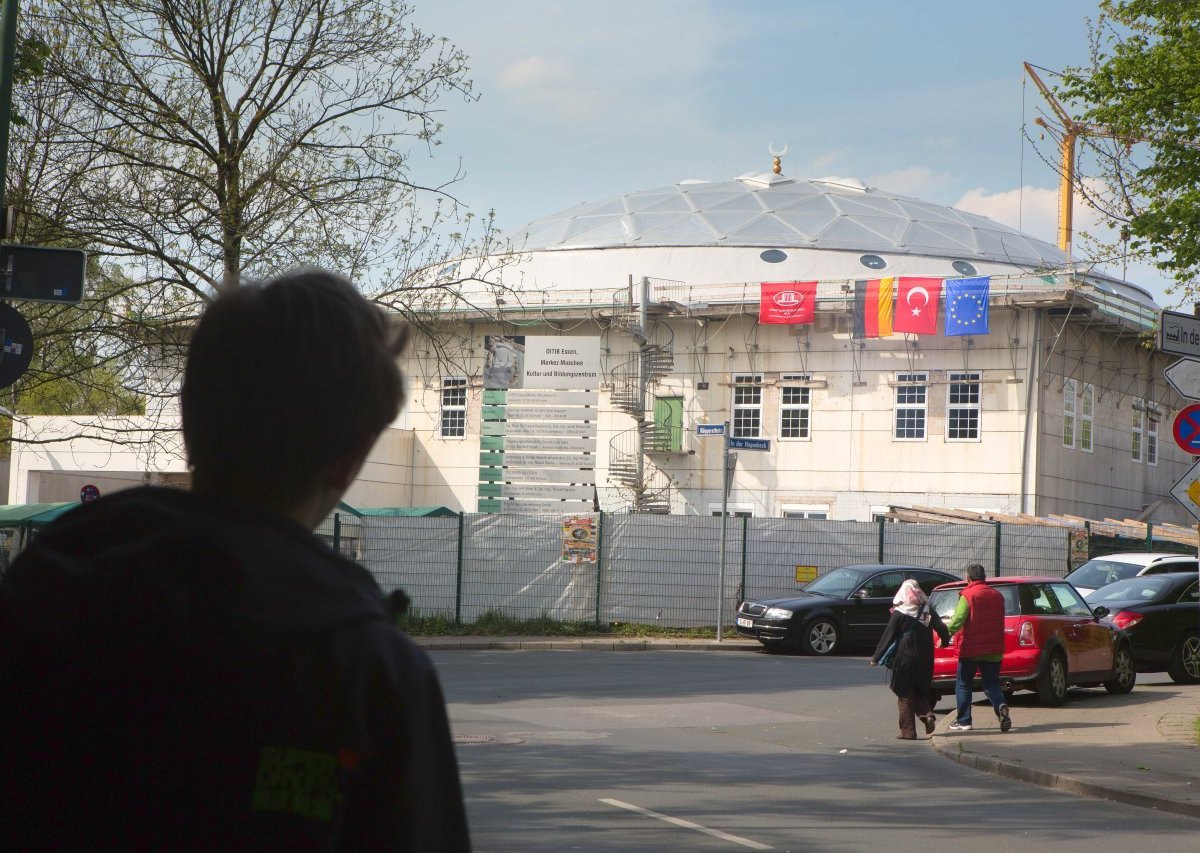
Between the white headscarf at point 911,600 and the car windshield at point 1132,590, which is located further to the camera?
the car windshield at point 1132,590

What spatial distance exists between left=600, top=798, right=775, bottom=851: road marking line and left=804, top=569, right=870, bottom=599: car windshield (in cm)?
1614

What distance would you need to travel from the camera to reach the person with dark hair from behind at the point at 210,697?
141cm

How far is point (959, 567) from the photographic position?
30.7 metres

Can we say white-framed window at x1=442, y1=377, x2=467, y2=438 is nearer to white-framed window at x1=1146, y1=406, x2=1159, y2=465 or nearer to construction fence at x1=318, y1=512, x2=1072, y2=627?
construction fence at x1=318, y1=512, x2=1072, y2=627

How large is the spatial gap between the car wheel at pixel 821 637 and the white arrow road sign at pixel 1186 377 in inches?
477

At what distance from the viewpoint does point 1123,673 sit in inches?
706

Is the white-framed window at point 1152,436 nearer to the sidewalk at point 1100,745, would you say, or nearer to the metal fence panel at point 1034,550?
the metal fence panel at point 1034,550

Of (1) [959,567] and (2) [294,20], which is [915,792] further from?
(1) [959,567]

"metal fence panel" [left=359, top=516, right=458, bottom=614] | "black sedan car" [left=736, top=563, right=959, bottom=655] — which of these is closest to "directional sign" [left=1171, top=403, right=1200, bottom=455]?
"black sedan car" [left=736, top=563, right=959, bottom=655]

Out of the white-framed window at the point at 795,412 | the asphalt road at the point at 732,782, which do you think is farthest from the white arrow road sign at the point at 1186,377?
the white-framed window at the point at 795,412

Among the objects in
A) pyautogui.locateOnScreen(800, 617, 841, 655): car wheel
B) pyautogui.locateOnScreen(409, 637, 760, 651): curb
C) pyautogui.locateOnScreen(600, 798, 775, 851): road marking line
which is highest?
pyautogui.locateOnScreen(600, 798, 775, 851): road marking line

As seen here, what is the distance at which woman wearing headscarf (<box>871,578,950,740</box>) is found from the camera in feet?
45.8

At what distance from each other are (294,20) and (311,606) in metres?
21.1

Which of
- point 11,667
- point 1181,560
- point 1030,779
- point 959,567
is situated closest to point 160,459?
point 959,567
